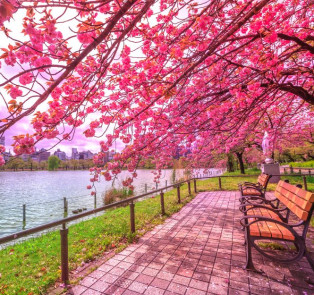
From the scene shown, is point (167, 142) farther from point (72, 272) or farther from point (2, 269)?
point (2, 269)

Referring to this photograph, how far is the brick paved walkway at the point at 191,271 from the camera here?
2426 mm

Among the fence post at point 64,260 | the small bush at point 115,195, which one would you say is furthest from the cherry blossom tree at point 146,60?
the small bush at point 115,195

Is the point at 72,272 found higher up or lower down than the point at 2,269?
higher up

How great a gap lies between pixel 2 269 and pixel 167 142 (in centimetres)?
519

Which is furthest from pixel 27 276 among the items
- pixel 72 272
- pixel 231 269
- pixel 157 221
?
pixel 231 269

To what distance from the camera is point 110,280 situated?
107 inches

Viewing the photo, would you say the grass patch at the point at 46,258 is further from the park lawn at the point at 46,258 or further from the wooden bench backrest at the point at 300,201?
the wooden bench backrest at the point at 300,201

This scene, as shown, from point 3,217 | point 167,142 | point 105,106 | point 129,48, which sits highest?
point 129,48

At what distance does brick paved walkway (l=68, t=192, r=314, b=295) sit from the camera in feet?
7.96

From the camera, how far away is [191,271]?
2.83m

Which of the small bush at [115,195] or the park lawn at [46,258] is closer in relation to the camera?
the park lawn at [46,258]

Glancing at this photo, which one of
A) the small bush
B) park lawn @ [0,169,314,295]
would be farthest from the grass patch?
the small bush

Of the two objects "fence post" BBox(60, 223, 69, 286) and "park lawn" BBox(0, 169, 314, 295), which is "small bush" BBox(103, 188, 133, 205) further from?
"fence post" BBox(60, 223, 69, 286)

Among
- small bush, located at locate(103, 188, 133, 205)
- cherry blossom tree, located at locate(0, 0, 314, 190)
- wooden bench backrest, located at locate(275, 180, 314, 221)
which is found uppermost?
cherry blossom tree, located at locate(0, 0, 314, 190)
